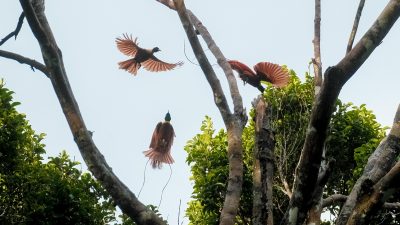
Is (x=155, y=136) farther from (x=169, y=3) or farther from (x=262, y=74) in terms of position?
(x=262, y=74)

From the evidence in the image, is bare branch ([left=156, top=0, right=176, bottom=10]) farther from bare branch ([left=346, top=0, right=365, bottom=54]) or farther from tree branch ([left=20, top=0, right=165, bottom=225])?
tree branch ([left=20, top=0, right=165, bottom=225])

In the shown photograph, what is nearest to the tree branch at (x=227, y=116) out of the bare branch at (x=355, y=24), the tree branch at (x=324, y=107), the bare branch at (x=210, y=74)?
the bare branch at (x=210, y=74)

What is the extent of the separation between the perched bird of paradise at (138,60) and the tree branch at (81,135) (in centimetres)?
222

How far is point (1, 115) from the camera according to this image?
9.06 meters

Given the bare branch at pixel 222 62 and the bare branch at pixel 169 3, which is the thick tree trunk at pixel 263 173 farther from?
the bare branch at pixel 169 3

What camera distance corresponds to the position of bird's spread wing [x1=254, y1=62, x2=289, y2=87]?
5.20 metres

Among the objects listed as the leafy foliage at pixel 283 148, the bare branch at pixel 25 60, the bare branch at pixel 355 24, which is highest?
the leafy foliage at pixel 283 148

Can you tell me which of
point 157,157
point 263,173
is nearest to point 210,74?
point 263,173

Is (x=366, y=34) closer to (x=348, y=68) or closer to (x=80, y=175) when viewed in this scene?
(x=348, y=68)

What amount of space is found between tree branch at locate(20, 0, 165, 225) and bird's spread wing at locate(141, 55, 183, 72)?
2402 millimetres

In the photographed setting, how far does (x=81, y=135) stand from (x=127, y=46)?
8.05 feet

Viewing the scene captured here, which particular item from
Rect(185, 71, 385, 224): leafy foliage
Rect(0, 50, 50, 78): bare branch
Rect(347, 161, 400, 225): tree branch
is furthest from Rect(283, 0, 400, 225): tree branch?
Rect(185, 71, 385, 224): leafy foliage

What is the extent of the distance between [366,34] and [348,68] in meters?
0.31

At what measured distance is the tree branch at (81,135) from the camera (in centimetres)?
295
